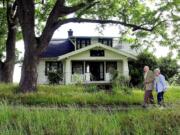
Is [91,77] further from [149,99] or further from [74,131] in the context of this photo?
[74,131]

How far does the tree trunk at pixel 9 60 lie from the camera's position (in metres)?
31.0

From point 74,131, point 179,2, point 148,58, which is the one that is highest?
point 179,2

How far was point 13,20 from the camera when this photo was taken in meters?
31.4

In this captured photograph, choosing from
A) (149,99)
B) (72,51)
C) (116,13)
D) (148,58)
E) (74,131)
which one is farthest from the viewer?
(72,51)

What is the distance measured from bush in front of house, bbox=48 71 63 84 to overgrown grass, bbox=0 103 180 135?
28918mm

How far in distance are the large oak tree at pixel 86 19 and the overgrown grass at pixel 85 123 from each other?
39.1 ft

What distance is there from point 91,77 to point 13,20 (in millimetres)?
13874

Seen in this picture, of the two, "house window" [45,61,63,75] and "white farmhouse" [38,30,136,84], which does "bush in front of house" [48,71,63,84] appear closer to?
"white farmhouse" [38,30,136,84]

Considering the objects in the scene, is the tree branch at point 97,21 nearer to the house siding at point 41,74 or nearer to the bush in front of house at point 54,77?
the bush in front of house at point 54,77

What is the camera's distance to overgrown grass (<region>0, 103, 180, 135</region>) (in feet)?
28.1

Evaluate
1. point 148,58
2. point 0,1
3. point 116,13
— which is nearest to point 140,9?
point 116,13

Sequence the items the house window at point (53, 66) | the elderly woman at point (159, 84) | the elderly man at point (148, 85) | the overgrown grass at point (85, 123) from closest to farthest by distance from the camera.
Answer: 1. the overgrown grass at point (85, 123)
2. the elderly woman at point (159, 84)
3. the elderly man at point (148, 85)
4. the house window at point (53, 66)

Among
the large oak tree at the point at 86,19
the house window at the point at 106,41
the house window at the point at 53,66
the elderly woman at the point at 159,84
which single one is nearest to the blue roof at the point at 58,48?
the house window at the point at 53,66

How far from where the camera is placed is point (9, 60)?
3125 centimetres
